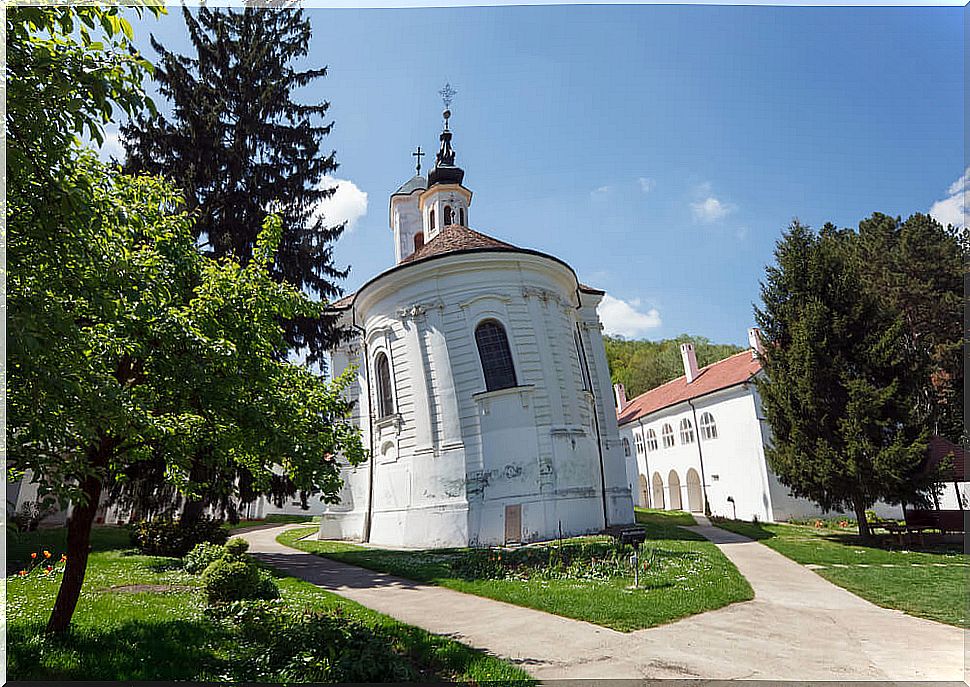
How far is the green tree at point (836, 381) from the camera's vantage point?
12.4 meters

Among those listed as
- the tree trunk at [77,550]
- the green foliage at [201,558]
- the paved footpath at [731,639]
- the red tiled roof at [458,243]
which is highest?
the red tiled roof at [458,243]

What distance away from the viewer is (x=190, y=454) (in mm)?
5145

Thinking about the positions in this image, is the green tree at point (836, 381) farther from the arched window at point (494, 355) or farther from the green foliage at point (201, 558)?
the green foliage at point (201, 558)

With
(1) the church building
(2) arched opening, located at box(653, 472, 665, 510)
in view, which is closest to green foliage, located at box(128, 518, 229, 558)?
(1) the church building

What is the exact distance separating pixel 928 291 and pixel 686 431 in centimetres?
1214

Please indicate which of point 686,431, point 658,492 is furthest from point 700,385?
point 658,492

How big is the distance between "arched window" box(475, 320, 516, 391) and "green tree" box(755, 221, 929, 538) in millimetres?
6361

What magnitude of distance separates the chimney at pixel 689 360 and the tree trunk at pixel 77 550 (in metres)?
22.2

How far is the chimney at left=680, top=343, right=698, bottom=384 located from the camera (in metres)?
24.2

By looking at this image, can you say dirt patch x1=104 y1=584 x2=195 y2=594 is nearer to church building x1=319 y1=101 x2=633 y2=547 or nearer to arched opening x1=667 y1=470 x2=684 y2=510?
church building x1=319 y1=101 x2=633 y2=547

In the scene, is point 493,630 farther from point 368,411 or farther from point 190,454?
point 368,411

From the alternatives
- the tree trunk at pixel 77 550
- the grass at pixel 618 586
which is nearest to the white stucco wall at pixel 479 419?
the grass at pixel 618 586

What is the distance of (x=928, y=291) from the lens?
45.0 ft

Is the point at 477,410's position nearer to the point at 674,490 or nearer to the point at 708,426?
the point at 708,426
